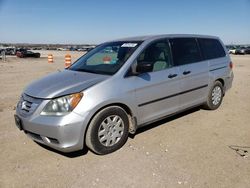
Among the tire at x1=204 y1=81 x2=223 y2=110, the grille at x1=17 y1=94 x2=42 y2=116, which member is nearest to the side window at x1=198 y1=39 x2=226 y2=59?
the tire at x1=204 y1=81 x2=223 y2=110

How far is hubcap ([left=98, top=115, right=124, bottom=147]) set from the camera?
3892 millimetres

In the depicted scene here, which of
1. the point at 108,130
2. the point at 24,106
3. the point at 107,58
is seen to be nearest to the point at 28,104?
the point at 24,106

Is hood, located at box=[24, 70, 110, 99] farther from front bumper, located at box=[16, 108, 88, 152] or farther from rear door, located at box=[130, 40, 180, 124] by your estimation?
rear door, located at box=[130, 40, 180, 124]

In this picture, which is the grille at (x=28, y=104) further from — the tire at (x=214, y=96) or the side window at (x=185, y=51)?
the tire at (x=214, y=96)

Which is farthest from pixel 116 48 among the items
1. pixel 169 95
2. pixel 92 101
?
pixel 92 101

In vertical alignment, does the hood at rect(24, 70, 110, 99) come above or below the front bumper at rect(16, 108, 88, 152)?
above

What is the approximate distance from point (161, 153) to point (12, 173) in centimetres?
213

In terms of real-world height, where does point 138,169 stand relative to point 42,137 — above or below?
below

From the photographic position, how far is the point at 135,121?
4.26m

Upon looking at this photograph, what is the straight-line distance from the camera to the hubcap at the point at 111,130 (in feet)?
12.8

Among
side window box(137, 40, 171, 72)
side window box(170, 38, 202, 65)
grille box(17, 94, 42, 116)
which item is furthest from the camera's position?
side window box(170, 38, 202, 65)

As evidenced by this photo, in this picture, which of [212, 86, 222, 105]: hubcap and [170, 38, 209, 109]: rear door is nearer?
[170, 38, 209, 109]: rear door

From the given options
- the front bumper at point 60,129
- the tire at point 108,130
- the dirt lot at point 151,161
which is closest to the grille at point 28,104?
the front bumper at point 60,129

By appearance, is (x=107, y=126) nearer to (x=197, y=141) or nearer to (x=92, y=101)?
(x=92, y=101)
